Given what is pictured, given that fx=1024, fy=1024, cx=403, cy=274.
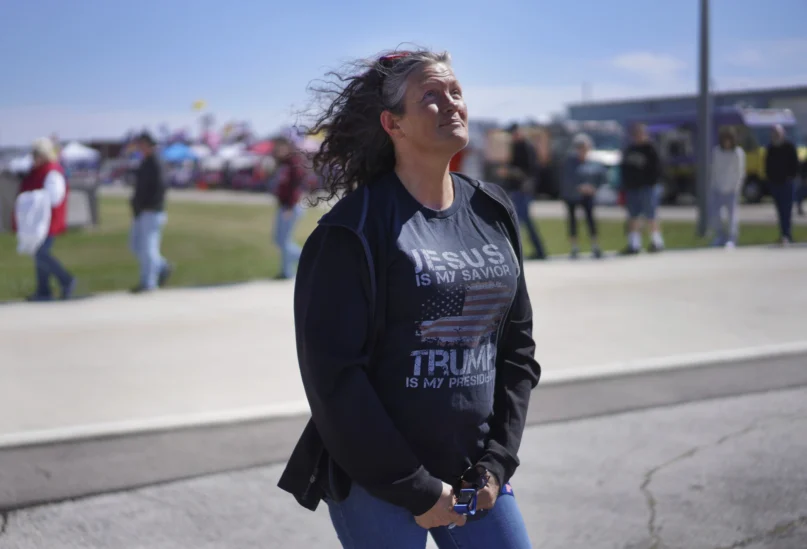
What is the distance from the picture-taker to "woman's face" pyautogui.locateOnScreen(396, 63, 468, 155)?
7.72 feet

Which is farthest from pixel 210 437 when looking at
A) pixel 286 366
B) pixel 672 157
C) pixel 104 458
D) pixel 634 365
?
pixel 672 157

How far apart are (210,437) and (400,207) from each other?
3.47 meters

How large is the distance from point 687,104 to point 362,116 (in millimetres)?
35189

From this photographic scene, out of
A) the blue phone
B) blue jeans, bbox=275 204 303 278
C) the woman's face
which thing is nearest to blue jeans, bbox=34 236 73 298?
blue jeans, bbox=275 204 303 278

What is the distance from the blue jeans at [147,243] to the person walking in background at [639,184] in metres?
6.43

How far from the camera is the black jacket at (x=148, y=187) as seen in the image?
36.8ft

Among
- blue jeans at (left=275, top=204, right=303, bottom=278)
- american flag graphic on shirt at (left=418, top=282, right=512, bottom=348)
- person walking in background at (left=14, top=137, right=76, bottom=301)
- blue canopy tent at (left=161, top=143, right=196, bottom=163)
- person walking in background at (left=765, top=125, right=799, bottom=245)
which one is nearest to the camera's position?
american flag graphic on shirt at (left=418, top=282, right=512, bottom=348)

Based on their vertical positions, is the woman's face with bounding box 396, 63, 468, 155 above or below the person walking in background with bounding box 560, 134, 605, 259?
above

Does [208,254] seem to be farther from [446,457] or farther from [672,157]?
[672,157]

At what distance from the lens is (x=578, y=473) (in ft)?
16.3

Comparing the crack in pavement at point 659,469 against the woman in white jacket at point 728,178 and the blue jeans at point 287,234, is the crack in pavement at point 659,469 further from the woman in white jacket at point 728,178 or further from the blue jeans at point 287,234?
the woman in white jacket at point 728,178

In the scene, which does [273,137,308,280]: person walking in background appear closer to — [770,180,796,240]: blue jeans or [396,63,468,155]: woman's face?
[770,180,796,240]: blue jeans

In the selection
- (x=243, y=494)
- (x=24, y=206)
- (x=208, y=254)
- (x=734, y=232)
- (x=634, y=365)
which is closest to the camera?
(x=243, y=494)

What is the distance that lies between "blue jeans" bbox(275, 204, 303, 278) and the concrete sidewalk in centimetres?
52
